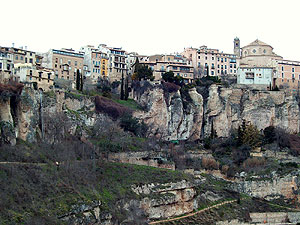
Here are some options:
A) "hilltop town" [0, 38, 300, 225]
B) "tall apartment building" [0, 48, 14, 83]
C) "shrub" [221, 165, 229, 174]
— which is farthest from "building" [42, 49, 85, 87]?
"shrub" [221, 165, 229, 174]

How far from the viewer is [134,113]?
2950 inches

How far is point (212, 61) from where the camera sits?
9025cm

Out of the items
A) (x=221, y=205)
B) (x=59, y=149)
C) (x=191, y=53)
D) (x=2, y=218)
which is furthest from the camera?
(x=191, y=53)

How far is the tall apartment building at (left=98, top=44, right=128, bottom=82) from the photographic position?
8419 centimetres

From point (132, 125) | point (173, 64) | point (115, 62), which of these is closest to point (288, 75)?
point (173, 64)

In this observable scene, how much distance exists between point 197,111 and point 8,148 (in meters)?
31.3

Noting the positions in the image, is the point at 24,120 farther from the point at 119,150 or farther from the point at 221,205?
the point at 221,205

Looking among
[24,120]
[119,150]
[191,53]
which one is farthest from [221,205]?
[191,53]

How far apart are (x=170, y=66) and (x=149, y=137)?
49.6 ft

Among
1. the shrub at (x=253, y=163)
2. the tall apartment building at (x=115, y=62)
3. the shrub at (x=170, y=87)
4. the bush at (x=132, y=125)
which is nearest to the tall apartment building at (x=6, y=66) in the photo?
the bush at (x=132, y=125)

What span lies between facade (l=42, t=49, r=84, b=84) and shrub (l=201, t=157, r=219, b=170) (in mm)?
19110

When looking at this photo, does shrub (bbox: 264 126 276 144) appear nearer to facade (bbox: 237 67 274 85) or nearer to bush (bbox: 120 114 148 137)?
facade (bbox: 237 67 274 85)

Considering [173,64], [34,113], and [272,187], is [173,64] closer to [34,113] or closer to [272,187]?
[272,187]

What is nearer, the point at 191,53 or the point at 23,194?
the point at 23,194
